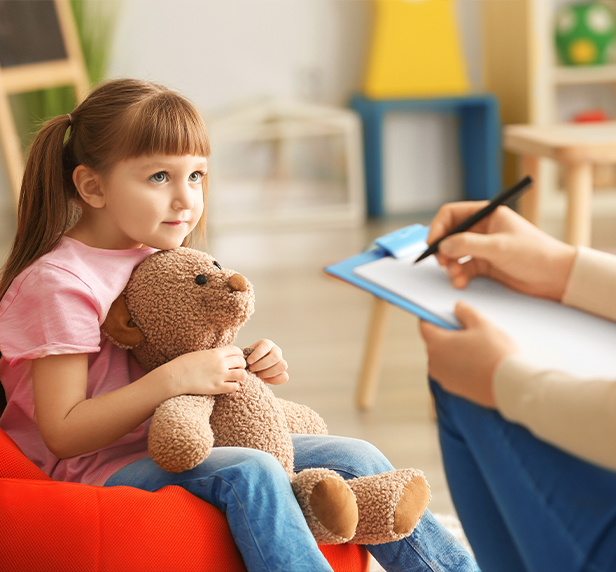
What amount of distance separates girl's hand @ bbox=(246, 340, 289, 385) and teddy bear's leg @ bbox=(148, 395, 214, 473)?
133mm

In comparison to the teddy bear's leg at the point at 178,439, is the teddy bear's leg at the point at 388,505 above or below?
below

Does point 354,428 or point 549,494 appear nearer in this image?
point 549,494

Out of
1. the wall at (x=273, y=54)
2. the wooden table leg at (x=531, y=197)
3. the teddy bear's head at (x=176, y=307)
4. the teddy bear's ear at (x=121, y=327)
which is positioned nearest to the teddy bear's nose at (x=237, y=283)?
the teddy bear's head at (x=176, y=307)

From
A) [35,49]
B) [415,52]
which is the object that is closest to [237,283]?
[35,49]

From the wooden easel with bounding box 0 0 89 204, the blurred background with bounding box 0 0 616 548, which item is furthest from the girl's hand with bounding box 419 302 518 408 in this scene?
the wooden easel with bounding box 0 0 89 204

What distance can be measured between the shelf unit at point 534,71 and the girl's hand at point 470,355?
9.53 ft

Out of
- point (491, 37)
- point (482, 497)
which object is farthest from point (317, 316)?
point (491, 37)

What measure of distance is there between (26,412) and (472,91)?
11.1ft

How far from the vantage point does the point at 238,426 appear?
81cm

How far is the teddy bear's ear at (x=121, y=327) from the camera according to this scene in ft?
2.65

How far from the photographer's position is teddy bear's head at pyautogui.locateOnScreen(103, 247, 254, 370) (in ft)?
2.63

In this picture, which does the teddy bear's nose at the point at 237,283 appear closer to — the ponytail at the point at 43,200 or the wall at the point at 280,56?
the ponytail at the point at 43,200

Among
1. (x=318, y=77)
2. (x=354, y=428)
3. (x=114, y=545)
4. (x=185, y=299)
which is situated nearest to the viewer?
(x=114, y=545)

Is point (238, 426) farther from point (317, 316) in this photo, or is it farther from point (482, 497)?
point (317, 316)
